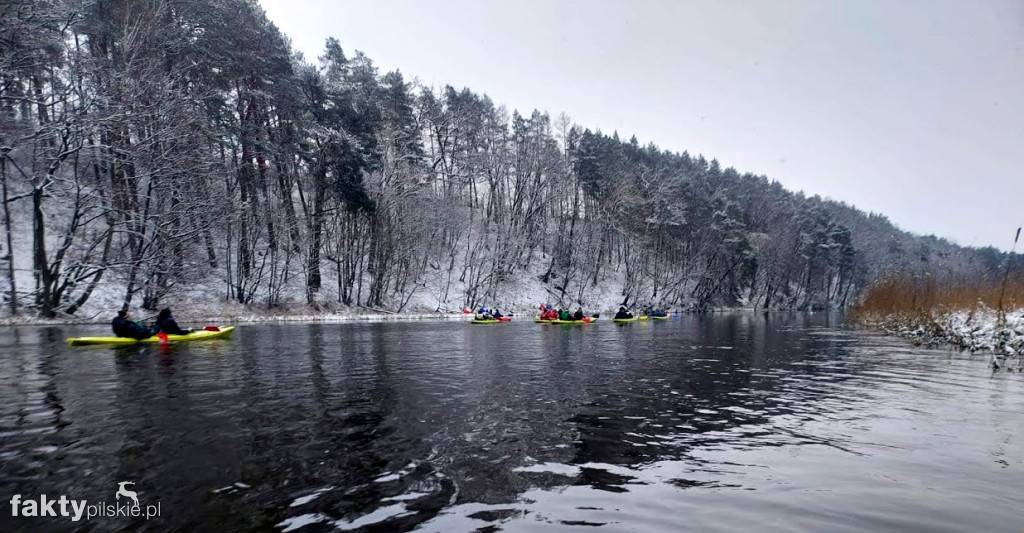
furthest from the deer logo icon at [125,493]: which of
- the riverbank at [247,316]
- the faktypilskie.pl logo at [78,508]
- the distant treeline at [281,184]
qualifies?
the riverbank at [247,316]

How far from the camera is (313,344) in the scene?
64.3 ft

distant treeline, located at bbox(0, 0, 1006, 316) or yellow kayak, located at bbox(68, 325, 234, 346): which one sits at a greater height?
distant treeline, located at bbox(0, 0, 1006, 316)

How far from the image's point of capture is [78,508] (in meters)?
4.92

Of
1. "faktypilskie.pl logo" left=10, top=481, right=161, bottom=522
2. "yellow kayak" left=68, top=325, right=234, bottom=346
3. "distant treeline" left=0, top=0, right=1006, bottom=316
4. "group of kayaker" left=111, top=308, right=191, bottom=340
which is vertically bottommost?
"faktypilskie.pl logo" left=10, top=481, right=161, bottom=522

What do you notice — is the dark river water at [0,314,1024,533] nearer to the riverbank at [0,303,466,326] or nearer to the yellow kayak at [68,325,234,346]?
the yellow kayak at [68,325,234,346]

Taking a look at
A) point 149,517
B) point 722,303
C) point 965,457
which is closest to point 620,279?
point 722,303

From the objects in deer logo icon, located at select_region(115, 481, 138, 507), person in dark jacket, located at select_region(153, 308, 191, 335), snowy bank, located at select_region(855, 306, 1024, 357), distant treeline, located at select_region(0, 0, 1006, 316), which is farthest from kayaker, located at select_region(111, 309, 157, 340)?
snowy bank, located at select_region(855, 306, 1024, 357)

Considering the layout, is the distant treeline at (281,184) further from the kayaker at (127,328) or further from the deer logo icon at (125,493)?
the deer logo icon at (125,493)

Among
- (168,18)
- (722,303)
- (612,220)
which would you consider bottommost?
(722,303)

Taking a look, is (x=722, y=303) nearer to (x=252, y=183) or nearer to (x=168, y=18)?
(x=252, y=183)

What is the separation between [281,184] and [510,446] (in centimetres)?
3709

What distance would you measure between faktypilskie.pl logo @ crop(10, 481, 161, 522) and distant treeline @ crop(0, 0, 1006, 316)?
22675 millimetres

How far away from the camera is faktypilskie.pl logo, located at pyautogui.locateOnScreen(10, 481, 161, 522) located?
4.79 metres

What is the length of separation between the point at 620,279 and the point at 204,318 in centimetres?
4556
